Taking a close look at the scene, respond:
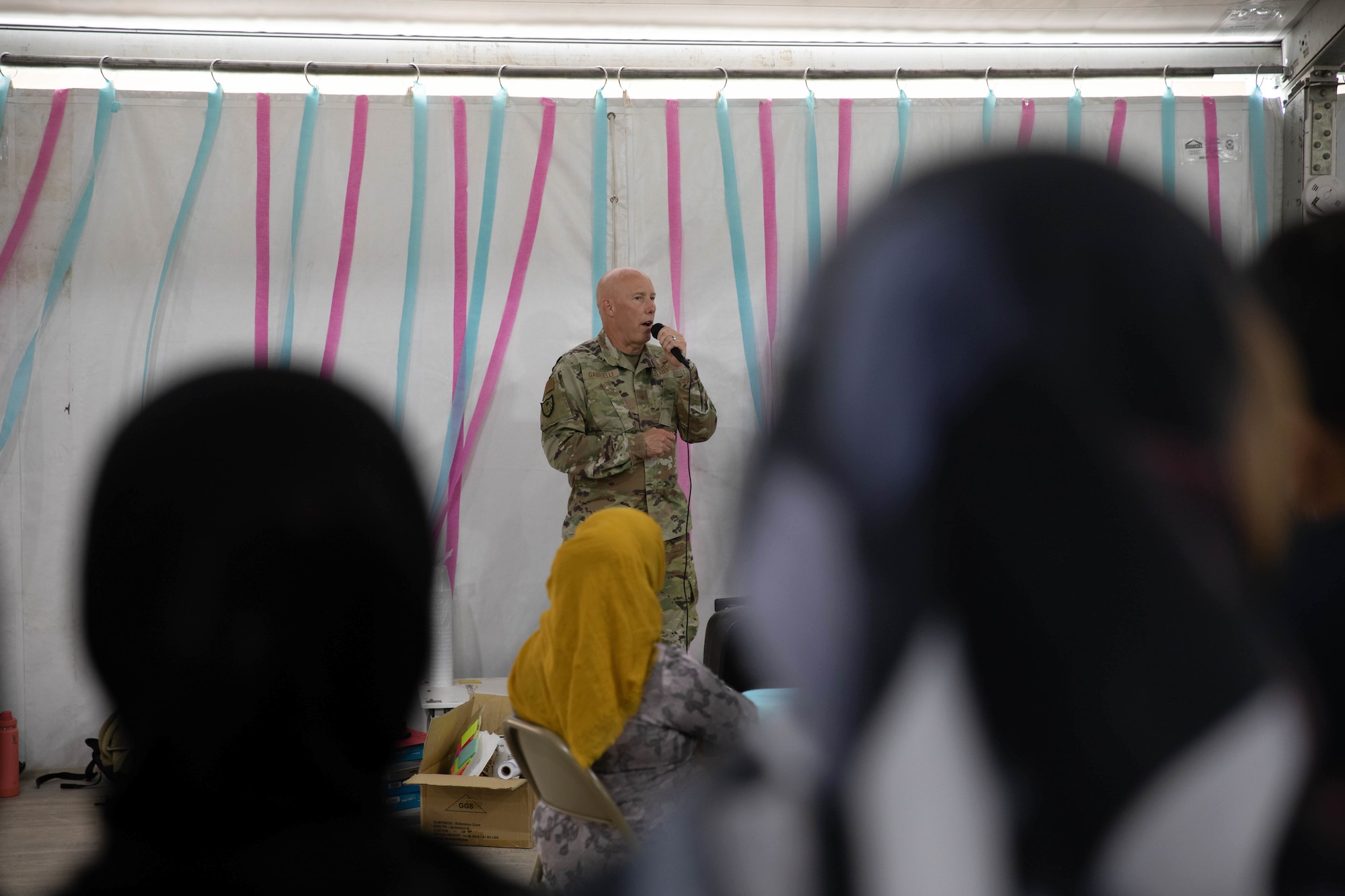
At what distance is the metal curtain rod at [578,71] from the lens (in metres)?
3.70

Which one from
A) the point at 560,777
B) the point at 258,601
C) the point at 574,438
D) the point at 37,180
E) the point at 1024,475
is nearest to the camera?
the point at 1024,475

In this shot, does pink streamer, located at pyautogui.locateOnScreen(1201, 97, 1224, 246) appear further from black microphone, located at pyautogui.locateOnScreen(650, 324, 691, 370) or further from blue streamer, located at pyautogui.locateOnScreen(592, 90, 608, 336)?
blue streamer, located at pyautogui.locateOnScreen(592, 90, 608, 336)

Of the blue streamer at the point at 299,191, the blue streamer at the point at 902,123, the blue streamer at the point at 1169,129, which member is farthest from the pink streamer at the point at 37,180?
the blue streamer at the point at 1169,129

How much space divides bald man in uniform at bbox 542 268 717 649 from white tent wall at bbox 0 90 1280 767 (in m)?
0.33

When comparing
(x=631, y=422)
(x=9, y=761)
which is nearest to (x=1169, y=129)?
(x=631, y=422)

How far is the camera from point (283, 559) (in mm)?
634

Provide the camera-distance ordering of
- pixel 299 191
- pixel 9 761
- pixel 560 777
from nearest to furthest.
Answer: pixel 560 777 < pixel 9 761 < pixel 299 191

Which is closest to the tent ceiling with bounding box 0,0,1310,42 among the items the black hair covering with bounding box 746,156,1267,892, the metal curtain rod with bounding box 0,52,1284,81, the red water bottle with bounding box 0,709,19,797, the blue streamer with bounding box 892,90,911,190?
the metal curtain rod with bounding box 0,52,1284,81

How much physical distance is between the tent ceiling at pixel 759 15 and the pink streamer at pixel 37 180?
1.05 ft

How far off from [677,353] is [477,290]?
2.90 feet

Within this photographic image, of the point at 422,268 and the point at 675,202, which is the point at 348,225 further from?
the point at 675,202

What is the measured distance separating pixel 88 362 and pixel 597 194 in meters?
2.01

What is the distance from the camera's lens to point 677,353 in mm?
3547

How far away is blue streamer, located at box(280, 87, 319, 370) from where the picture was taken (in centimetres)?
381
